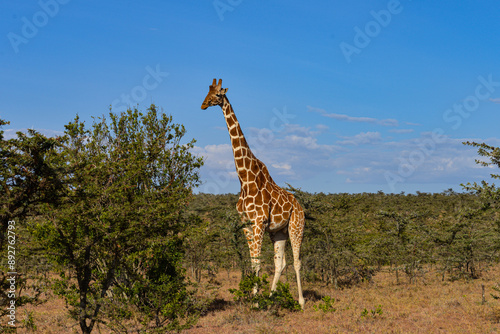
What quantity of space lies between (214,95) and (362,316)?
9.68 meters

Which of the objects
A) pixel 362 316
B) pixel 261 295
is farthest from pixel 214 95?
pixel 362 316

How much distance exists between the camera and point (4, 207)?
24.6 feet

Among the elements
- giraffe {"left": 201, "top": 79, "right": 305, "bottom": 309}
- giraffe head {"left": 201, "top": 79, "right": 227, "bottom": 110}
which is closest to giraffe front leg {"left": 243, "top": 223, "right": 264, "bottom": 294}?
giraffe {"left": 201, "top": 79, "right": 305, "bottom": 309}

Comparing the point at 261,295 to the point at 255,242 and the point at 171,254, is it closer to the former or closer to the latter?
the point at 255,242

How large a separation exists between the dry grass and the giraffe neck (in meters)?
5.23

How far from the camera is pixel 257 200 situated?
1430cm

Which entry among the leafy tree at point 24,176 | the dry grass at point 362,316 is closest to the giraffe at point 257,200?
the dry grass at point 362,316

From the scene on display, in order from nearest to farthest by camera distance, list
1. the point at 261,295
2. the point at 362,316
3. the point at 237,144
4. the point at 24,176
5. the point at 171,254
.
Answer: the point at 24,176 → the point at 171,254 → the point at 362,316 → the point at 261,295 → the point at 237,144

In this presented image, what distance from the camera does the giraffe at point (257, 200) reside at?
1424 centimetres

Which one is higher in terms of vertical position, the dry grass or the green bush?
the green bush

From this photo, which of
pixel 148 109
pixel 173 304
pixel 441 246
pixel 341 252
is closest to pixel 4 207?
pixel 173 304

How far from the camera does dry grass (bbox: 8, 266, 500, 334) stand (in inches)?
486

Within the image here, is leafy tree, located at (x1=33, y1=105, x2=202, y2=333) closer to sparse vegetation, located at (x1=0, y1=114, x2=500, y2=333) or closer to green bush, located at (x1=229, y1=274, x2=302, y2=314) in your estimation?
sparse vegetation, located at (x1=0, y1=114, x2=500, y2=333)

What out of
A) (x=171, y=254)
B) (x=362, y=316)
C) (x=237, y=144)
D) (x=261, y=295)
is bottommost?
(x=362, y=316)
